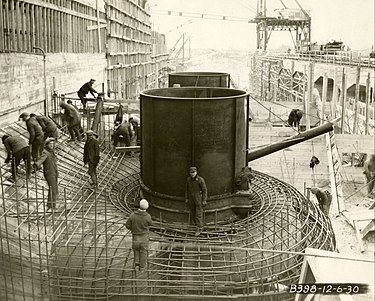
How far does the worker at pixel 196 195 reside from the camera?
952 centimetres

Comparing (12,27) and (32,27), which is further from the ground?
(32,27)

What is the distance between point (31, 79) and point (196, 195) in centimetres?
943

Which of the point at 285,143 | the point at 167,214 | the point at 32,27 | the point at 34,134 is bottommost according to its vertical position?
the point at 167,214

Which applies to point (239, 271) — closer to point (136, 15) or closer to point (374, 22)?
point (374, 22)

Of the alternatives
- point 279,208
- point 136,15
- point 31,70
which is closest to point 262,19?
point 136,15

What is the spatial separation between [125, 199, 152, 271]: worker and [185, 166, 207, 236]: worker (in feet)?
5.61

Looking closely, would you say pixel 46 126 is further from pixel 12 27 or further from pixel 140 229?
pixel 140 229

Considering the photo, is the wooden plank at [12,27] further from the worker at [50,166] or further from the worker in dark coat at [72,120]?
the worker at [50,166]

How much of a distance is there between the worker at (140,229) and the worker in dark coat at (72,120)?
7.81m

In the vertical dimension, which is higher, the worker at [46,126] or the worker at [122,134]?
the worker at [46,126]

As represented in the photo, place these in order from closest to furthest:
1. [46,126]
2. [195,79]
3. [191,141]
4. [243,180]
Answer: [191,141] → [243,180] → [46,126] → [195,79]

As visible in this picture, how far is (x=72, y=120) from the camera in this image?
1523 cm

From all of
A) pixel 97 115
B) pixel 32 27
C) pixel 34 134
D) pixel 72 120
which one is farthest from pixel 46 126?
pixel 32 27

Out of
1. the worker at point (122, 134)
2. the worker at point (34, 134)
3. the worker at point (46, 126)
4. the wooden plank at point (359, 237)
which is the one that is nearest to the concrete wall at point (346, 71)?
the wooden plank at point (359, 237)
